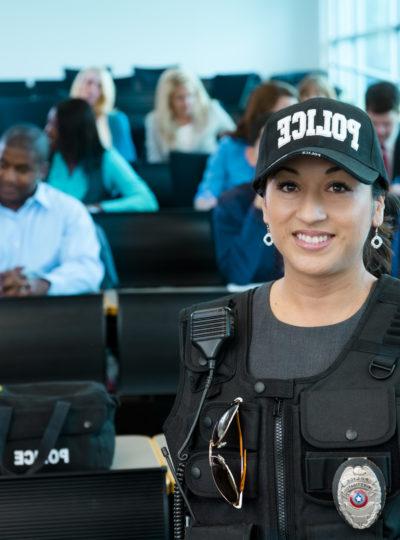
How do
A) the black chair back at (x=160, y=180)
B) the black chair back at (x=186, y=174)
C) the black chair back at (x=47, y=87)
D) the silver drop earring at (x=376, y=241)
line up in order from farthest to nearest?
the black chair back at (x=47, y=87) → the black chair back at (x=160, y=180) → the black chair back at (x=186, y=174) → the silver drop earring at (x=376, y=241)

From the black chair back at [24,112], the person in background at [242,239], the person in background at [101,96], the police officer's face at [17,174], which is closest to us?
the person in background at [242,239]

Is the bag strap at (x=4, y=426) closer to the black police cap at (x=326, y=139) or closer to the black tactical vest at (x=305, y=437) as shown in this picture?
the black tactical vest at (x=305, y=437)

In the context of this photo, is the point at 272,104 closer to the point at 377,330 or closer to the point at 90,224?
the point at 90,224

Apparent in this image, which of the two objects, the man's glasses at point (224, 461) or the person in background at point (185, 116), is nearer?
the man's glasses at point (224, 461)

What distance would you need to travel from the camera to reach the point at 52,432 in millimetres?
2824

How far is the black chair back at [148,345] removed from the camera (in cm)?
380

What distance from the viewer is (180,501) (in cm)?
171

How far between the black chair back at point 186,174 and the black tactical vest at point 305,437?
5.46 m

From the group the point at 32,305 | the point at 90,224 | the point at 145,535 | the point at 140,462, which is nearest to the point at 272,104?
the point at 90,224

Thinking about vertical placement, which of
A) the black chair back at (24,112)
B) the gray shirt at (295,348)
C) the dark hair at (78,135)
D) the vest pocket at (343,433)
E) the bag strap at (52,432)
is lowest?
the black chair back at (24,112)

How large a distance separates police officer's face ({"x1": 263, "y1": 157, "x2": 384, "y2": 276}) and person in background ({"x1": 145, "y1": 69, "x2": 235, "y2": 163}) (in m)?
6.73

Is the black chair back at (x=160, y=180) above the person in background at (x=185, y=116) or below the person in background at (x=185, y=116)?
below

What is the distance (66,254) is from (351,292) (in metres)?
2.93

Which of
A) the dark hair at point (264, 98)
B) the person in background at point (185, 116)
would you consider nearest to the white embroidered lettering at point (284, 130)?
the dark hair at point (264, 98)
